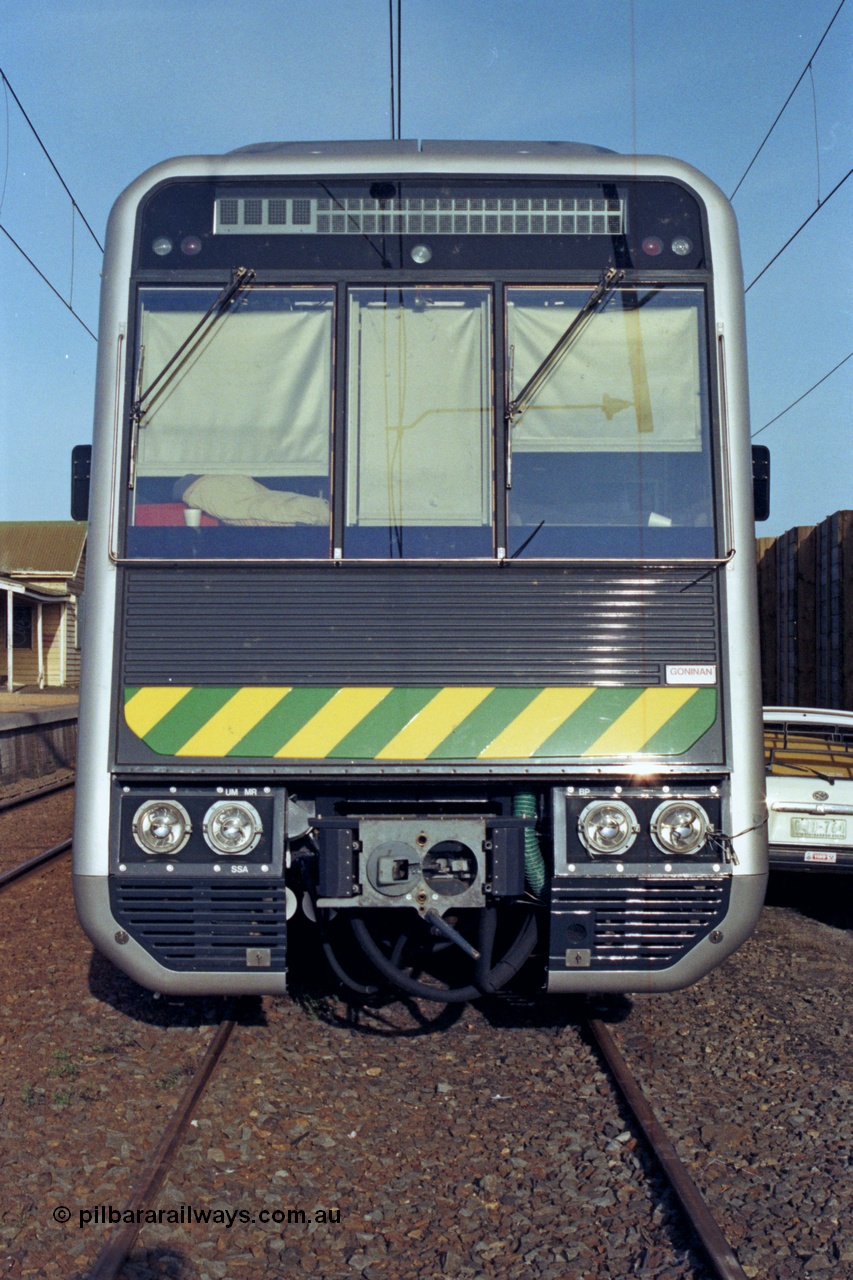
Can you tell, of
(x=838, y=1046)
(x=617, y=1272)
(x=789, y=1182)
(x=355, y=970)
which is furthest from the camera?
(x=355, y=970)

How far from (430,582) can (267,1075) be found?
6.64 feet

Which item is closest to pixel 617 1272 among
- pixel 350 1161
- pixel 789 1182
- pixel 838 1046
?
pixel 789 1182

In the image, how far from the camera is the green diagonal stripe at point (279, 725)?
14.0 ft

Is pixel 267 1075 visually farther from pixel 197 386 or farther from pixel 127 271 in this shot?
pixel 127 271

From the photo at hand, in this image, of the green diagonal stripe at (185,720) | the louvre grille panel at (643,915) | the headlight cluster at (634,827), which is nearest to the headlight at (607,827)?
the headlight cluster at (634,827)

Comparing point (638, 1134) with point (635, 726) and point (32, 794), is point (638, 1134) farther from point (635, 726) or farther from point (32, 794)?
point (32, 794)

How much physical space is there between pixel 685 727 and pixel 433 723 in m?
0.90

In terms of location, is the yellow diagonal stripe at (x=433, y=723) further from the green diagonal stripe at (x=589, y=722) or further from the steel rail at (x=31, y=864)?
the steel rail at (x=31, y=864)

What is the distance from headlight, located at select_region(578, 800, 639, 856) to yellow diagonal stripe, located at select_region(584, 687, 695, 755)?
195 millimetres

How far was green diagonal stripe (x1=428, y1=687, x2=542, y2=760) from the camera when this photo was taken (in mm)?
4270

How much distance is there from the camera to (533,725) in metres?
4.27

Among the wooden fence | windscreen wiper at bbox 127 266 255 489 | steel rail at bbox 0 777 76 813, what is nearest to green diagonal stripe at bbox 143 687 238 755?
windscreen wiper at bbox 127 266 255 489

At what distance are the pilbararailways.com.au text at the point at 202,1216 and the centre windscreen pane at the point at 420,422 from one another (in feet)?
7.19

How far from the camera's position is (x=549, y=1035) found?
5172mm
